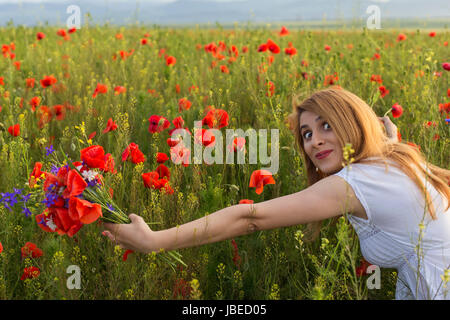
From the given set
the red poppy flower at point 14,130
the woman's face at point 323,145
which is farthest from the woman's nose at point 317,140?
the red poppy flower at point 14,130

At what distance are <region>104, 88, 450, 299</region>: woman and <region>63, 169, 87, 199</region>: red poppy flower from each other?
26 centimetres

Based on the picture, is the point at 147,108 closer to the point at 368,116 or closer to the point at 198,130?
the point at 198,130

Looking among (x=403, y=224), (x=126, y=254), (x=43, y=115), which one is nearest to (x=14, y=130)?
(x=43, y=115)

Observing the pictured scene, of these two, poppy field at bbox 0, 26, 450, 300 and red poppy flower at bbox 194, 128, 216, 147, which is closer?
poppy field at bbox 0, 26, 450, 300

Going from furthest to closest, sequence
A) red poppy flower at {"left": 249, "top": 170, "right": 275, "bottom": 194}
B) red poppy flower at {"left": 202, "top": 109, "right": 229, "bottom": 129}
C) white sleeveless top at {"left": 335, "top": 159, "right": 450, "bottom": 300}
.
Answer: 1. red poppy flower at {"left": 202, "top": 109, "right": 229, "bottom": 129}
2. red poppy flower at {"left": 249, "top": 170, "right": 275, "bottom": 194}
3. white sleeveless top at {"left": 335, "top": 159, "right": 450, "bottom": 300}

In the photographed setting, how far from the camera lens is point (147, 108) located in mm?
3457

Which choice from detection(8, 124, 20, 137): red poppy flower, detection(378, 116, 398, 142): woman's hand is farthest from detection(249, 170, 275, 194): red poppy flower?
detection(8, 124, 20, 137): red poppy flower

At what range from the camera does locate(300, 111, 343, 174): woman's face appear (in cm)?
181

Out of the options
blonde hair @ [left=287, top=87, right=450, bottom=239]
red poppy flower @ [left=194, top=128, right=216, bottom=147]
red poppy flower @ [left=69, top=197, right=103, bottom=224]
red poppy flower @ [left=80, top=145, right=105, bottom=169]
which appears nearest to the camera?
red poppy flower @ [left=69, top=197, right=103, bottom=224]

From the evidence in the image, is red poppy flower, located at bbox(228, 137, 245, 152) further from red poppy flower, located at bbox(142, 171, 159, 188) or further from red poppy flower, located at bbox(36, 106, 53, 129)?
red poppy flower, located at bbox(36, 106, 53, 129)

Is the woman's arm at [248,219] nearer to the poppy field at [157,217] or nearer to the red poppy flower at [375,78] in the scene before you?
the poppy field at [157,217]

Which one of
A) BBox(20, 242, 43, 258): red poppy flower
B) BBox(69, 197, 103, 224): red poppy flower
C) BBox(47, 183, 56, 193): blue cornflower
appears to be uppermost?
BBox(47, 183, 56, 193): blue cornflower

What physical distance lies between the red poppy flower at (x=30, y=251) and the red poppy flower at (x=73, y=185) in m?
0.59
